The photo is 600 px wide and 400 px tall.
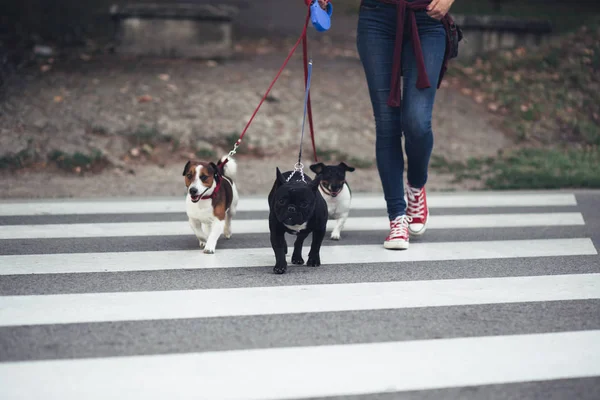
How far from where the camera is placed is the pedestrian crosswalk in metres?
2.84

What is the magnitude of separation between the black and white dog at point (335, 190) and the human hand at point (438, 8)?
117cm

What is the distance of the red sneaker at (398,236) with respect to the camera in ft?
16.8

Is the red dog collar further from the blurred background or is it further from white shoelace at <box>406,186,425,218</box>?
the blurred background

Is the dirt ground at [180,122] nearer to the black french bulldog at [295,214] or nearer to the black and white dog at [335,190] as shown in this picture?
the black and white dog at [335,190]

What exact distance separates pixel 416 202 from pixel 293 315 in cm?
216

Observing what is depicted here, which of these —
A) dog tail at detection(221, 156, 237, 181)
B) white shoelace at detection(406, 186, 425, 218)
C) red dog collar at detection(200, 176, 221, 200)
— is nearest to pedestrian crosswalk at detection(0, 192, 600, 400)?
white shoelace at detection(406, 186, 425, 218)

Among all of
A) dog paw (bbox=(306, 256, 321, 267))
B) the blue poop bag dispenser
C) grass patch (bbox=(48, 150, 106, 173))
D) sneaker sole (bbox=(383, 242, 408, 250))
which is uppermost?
the blue poop bag dispenser

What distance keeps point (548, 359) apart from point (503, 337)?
279 millimetres

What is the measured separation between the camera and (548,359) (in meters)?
3.08

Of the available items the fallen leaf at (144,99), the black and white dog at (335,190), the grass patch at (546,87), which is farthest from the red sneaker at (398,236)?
the grass patch at (546,87)

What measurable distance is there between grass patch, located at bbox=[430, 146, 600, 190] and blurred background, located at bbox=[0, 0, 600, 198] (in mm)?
21

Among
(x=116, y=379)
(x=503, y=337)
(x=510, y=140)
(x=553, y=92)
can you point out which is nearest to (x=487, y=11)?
(x=553, y=92)

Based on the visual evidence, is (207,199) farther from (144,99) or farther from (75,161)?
(144,99)

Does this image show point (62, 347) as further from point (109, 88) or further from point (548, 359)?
point (109, 88)
